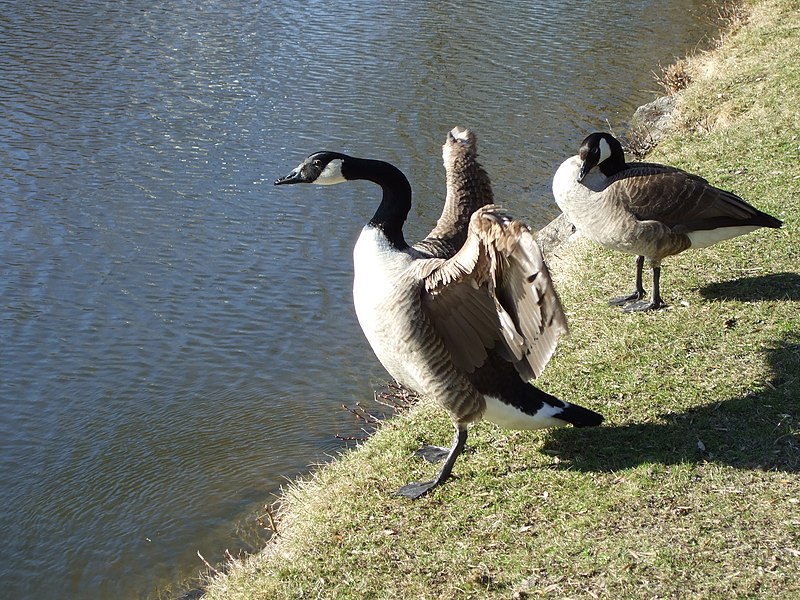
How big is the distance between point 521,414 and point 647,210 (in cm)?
255

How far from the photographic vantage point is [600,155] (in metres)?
7.08

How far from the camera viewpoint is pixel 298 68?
15.6 m

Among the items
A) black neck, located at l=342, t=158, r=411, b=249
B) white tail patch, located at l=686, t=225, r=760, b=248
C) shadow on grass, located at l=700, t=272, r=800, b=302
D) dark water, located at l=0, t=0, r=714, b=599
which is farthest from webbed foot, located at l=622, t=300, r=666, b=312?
dark water, located at l=0, t=0, r=714, b=599

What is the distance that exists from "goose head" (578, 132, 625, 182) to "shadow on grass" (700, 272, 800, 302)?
1271 mm

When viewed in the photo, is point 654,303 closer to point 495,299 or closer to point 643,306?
point 643,306

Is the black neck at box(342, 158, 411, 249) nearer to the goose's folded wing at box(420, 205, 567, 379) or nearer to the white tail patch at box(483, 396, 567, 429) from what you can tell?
the goose's folded wing at box(420, 205, 567, 379)

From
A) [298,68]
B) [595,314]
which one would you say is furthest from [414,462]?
[298,68]

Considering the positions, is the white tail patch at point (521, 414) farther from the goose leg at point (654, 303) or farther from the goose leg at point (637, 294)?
the goose leg at point (637, 294)

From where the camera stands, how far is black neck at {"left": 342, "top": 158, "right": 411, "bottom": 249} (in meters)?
5.30

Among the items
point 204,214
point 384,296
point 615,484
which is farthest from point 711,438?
point 204,214

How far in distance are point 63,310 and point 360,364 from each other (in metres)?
3.24

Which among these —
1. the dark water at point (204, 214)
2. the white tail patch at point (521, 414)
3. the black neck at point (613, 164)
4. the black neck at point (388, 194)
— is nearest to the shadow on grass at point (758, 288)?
the black neck at point (613, 164)

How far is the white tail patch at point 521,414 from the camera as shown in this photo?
509 centimetres

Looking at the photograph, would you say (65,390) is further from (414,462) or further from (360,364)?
(414,462)
